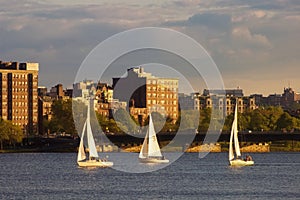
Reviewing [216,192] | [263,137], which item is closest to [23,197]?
[216,192]

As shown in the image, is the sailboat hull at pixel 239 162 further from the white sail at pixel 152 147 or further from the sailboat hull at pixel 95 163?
the sailboat hull at pixel 95 163

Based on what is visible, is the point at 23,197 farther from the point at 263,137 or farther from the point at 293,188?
the point at 263,137

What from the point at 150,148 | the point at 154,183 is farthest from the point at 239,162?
the point at 154,183

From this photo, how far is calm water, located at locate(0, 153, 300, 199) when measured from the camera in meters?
97.4

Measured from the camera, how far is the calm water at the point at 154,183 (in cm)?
9744

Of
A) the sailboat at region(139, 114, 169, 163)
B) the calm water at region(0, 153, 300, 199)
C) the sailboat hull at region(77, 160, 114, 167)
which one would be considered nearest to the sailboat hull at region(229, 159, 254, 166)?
the calm water at region(0, 153, 300, 199)

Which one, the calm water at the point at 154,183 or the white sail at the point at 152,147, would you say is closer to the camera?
the calm water at the point at 154,183

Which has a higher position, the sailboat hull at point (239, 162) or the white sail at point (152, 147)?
the white sail at point (152, 147)

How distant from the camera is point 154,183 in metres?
114

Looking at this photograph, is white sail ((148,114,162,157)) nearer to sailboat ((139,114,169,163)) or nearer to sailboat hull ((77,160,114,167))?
sailboat ((139,114,169,163))

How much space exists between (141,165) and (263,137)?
43.7m

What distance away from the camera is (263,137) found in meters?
194

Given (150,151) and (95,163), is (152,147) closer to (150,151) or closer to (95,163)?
(150,151)

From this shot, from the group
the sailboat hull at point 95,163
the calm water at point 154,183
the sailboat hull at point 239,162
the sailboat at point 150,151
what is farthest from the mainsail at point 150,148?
the sailboat hull at point 239,162
